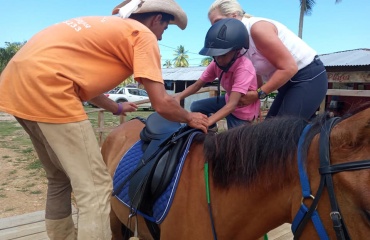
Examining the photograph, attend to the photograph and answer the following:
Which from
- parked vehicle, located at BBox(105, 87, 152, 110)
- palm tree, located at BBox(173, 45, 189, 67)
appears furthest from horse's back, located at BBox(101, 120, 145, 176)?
palm tree, located at BBox(173, 45, 189, 67)

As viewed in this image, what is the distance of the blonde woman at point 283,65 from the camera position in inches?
81.0

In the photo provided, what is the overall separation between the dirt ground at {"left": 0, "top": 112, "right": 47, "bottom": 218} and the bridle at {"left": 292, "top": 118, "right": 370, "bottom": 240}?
15.8 feet

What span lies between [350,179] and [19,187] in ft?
20.3

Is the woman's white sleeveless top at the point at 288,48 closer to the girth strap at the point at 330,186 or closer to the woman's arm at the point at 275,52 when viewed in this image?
the woman's arm at the point at 275,52

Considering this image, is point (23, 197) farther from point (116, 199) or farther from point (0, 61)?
point (0, 61)

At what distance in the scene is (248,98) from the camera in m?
2.18

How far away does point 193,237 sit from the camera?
160 cm

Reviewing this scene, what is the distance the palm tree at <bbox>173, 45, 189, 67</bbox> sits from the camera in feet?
236

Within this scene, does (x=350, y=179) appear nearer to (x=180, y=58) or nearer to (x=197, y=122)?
(x=197, y=122)

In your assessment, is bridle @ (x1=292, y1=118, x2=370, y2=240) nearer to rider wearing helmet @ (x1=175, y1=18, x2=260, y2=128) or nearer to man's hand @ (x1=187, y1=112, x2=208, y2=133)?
man's hand @ (x1=187, y1=112, x2=208, y2=133)

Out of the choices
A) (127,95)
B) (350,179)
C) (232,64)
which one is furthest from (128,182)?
(127,95)

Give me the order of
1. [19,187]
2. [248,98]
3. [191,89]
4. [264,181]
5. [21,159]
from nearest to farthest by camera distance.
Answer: [264,181] < [248,98] < [191,89] < [19,187] < [21,159]

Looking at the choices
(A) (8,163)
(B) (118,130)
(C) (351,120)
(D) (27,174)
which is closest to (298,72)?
(C) (351,120)

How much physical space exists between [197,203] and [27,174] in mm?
6284
